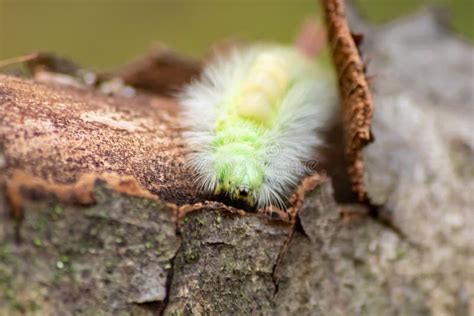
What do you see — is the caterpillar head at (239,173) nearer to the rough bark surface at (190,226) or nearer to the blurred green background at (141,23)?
the rough bark surface at (190,226)

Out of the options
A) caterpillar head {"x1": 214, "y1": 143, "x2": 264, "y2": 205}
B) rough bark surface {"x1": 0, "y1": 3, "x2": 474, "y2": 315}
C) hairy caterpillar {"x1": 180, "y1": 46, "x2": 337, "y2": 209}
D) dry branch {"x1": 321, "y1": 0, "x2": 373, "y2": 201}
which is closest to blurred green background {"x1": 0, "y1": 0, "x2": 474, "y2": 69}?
hairy caterpillar {"x1": 180, "y1": 46, "x2": 337, "y2": 209}

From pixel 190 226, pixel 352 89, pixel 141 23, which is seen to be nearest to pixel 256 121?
pixel 352 89

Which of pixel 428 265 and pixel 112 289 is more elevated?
pixel 428 265

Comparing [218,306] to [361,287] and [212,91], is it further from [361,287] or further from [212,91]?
[212,91]

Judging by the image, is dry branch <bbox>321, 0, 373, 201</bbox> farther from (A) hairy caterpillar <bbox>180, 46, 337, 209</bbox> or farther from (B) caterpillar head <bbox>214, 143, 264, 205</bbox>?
(B) caterpillar head <bbox>214, 143, 264, 205</bbox>

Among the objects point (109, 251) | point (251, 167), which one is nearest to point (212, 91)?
point (251, 167)

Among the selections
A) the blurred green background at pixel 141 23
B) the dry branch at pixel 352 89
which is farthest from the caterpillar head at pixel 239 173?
the blurred green background at pixel 141 23
